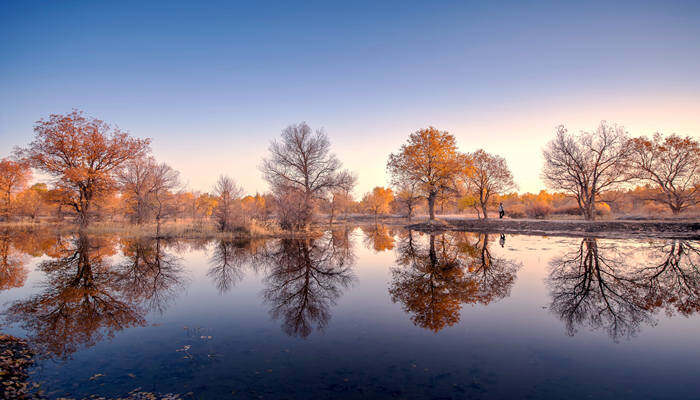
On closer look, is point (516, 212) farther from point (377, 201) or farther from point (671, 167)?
point (377, 201)

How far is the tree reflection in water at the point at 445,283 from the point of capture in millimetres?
7379

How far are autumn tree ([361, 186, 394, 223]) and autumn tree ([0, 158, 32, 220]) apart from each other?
63550 millimetres

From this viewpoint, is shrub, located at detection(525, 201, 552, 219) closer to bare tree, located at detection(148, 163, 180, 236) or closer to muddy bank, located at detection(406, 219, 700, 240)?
muddy bank, located at detection(406, 219, 700, 240)

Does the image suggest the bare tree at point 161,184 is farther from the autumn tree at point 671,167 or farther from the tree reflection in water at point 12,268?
the autumn tree at point 671,167

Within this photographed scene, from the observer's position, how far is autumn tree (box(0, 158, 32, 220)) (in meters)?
40.6

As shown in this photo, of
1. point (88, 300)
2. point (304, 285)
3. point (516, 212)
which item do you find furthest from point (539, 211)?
point (88, 300)

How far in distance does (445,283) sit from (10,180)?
62.2 metres

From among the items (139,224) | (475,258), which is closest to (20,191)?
(139,224)

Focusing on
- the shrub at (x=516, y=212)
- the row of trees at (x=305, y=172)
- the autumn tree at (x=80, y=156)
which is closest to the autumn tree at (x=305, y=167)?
the row of trees at (x=305, y=172)

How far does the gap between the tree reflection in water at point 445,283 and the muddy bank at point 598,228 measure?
1790cm

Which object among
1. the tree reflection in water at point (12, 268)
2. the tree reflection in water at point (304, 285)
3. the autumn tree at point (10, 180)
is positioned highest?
the autumn tree at point (10, 180)

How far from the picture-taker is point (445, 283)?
991cm

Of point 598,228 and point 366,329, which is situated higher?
point 598,228

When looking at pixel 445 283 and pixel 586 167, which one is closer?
pixel 445 283
